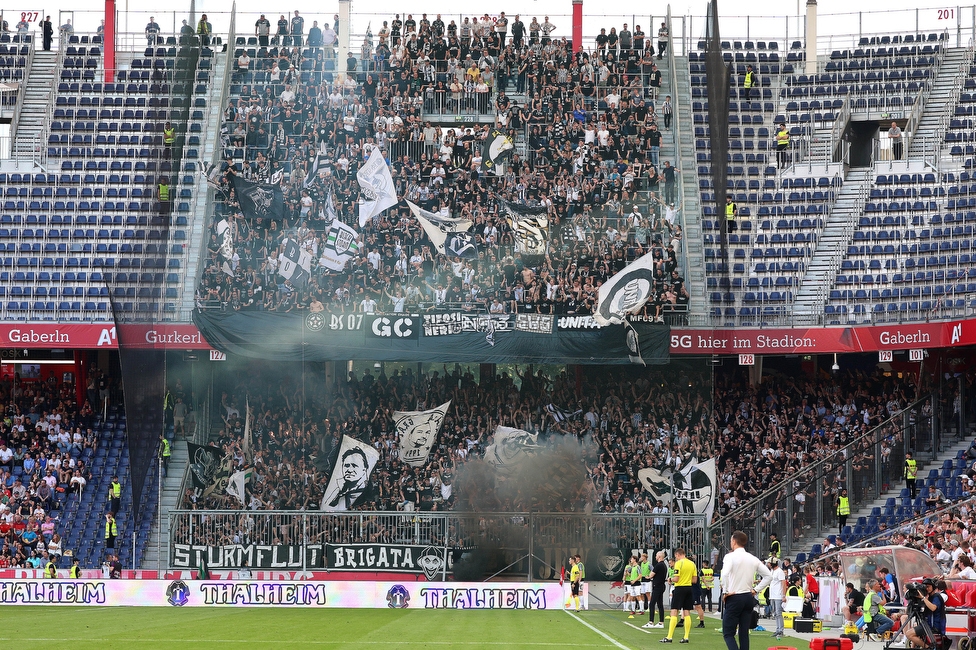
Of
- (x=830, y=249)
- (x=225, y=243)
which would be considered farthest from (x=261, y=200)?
(x=830, y=249)

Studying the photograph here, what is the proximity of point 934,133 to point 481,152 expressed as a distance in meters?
14.0

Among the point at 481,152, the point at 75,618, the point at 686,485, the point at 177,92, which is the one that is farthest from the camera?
the point at 177,92

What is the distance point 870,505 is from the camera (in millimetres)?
33094

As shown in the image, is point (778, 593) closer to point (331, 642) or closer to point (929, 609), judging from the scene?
point (929, 609)

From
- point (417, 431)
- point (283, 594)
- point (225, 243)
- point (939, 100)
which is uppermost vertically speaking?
point (939, 100)

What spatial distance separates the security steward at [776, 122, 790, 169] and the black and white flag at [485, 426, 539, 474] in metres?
12.7

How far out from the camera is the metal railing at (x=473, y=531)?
3145cm

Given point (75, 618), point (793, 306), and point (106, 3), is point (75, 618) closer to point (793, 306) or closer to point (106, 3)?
point (793, 306)

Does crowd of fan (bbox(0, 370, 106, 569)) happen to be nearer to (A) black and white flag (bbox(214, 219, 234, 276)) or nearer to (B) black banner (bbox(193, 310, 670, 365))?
(B) black banner (bbox(193, 310, 670, 365))

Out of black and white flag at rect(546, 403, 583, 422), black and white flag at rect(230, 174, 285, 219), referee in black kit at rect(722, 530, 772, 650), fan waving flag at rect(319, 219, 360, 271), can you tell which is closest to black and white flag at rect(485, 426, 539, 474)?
black and white flag at rect(546, 403, 583, 422)

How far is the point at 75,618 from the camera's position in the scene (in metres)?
24.3

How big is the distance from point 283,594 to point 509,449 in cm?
764

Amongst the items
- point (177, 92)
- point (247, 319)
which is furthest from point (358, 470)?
point (177, 92)

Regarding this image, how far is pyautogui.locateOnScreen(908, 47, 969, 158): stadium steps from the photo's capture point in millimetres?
39781
